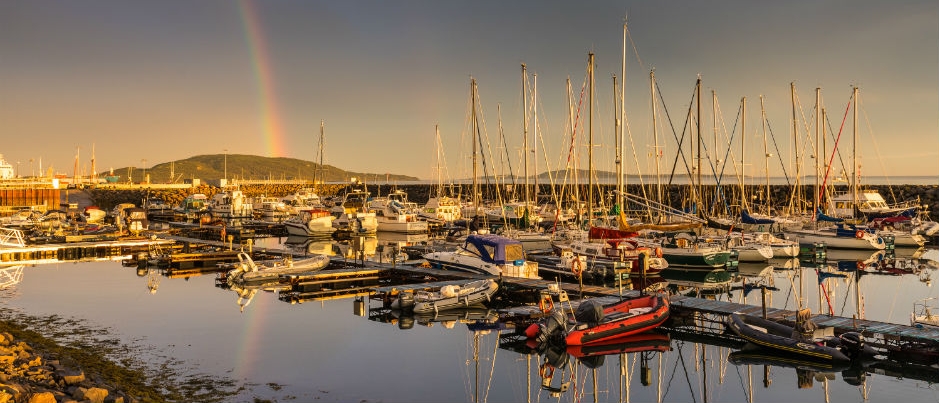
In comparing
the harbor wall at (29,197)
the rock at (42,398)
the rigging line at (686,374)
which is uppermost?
Answer: the harbor wall at (29,197)

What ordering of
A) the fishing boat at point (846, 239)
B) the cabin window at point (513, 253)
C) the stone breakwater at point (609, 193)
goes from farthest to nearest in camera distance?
the stone breakwater at point (609, 193)
the fishing boat at point (846, 239)
the cabin window at point (513, 253)

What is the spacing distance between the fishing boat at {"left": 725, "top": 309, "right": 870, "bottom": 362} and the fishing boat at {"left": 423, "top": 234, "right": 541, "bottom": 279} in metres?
12.0

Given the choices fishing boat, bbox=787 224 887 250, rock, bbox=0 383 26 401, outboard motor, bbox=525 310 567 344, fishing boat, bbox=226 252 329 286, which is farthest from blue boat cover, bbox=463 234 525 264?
fishing boat, bbox=787 224 887 250

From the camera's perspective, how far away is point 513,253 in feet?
112

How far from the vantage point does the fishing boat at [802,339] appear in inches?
810

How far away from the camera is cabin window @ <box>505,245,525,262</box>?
1340 inches

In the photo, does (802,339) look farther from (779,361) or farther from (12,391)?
(12,391)

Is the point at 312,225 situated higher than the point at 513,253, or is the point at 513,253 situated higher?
the point at 312,225

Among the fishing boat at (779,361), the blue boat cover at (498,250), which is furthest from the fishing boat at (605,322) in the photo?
the blue boat cover at (498,250)

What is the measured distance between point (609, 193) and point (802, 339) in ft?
156

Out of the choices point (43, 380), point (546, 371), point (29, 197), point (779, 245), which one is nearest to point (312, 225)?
point (779, 245)

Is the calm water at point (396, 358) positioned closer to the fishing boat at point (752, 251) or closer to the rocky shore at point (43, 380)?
the rocky shore at point (43, 380)

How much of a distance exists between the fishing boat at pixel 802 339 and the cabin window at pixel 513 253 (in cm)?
1287

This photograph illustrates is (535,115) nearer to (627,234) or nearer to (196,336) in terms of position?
(627,234)
